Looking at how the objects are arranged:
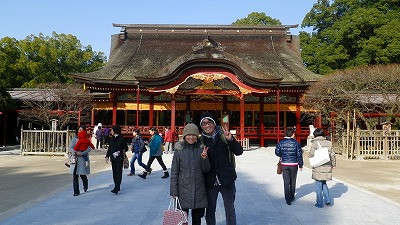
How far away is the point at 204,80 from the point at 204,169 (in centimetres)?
1651

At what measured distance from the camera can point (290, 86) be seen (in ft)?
71.1

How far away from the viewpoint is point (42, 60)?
33.5 metres

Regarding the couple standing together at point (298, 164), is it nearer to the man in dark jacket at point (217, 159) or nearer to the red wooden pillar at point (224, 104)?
the man in dark jacket at point (217, 159)

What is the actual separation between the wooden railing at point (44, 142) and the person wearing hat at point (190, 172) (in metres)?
13.3

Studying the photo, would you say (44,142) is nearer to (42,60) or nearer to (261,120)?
(261,120)

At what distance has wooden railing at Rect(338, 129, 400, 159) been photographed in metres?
15.9

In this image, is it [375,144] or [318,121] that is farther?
[318,121]

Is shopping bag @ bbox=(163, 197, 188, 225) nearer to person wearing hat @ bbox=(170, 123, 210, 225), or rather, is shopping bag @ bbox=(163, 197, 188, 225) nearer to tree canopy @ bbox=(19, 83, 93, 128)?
person wearing hat @ bbox=(170, 123, 210, 225)

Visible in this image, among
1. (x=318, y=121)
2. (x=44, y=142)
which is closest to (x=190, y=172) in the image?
(x=44, y=142)

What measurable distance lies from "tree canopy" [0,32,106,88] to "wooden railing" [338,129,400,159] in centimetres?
2350

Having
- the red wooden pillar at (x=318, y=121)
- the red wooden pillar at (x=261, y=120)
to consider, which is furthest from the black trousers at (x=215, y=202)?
the red wooden pillar at (x=318, y=121)

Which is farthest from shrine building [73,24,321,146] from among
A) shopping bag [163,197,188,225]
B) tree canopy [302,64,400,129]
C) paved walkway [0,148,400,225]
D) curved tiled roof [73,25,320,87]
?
shopping bag [163,197,188,225]

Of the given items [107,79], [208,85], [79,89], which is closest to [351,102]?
[208,85]

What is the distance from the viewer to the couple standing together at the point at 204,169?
13.6ft
